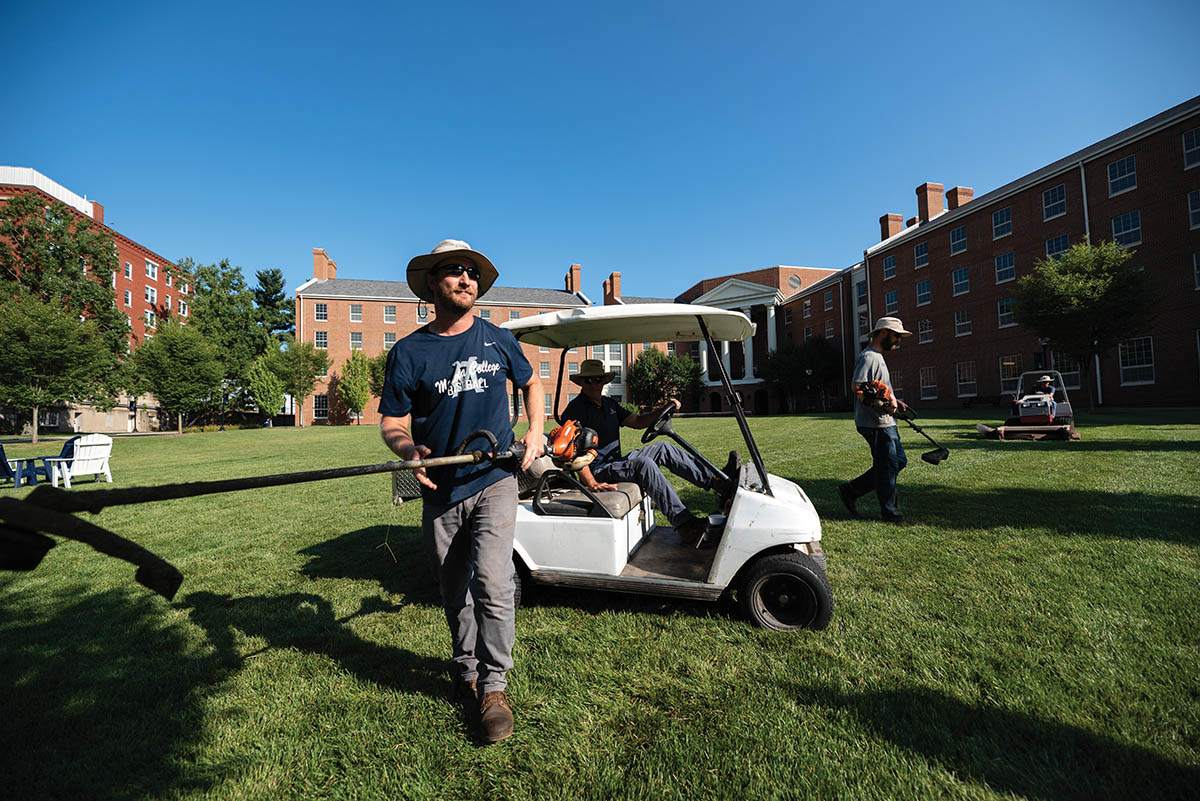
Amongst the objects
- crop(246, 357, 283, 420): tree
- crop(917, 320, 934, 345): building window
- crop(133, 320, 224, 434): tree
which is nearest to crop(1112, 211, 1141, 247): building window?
crop(917, 320, 934, 345): building window

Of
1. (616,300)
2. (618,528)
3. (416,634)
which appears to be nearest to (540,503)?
(618,528)

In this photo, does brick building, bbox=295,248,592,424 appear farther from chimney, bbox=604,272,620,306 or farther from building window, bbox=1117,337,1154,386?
building window, bbox=1117,337,1154,386

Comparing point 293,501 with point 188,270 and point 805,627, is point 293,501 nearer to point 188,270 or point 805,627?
point 805,627

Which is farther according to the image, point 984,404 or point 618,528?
point 984,404

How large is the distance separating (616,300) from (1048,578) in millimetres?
46642

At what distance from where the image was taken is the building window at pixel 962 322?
1159 inches

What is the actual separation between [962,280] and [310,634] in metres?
36.4

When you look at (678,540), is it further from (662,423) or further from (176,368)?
(176,368)

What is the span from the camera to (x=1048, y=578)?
3.67 m

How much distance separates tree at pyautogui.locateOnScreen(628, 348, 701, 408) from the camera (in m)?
44.4

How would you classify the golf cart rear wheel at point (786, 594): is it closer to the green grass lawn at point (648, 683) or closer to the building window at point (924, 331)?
the green grass lawn at point (648, 683)

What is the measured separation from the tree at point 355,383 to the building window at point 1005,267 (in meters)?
43.6

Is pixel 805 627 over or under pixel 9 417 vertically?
under

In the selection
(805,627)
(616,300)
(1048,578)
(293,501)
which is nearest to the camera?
(805,627)
